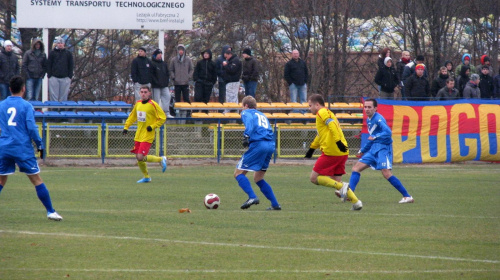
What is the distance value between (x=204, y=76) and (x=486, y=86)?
866 centimetres

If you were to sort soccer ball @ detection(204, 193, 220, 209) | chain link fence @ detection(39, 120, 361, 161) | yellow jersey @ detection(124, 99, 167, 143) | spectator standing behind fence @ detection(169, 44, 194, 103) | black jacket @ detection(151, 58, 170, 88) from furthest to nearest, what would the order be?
1. spectator standing behind fence @ detection(169, 44, 194, 103)
2. black jacket @ detection(151, 58, 170, 88)
3. chain link fence @ detection(39, 120, 361, 161)
4. yellow jersey @ detection(124, 99, 167, 143)
5. soccer ball @ detection(204, 193, 220, 209)

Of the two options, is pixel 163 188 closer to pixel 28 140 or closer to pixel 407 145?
pixel 28 140

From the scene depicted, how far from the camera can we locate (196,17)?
37.1 metres

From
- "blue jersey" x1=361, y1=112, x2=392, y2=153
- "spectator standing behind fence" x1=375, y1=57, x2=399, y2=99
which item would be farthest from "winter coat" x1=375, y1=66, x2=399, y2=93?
"blue jersey" x1=361, y1=112, x2=392, y2=153

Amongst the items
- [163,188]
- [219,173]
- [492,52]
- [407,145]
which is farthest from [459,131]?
[492,52]

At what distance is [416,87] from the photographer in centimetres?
2478

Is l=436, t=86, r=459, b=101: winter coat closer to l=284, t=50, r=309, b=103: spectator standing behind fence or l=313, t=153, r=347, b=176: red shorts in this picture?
l=284, t=50, r=309, b=103: spectator standing behind fence

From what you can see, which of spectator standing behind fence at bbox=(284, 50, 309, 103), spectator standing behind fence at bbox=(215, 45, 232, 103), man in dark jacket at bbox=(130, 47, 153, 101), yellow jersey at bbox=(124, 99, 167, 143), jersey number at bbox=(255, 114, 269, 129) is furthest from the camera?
spectator standing behind fence at bbox=(284, 50, 309, 103)

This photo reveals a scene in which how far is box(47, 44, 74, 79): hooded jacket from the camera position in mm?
24172

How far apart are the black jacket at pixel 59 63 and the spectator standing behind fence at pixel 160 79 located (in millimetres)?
2556

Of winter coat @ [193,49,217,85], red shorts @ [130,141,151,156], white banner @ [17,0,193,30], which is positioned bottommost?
red shorts @ [130,141,151,156]

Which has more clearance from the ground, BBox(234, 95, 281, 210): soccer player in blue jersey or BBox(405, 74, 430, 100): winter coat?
BBox(405, 74, 430, 100): winter coat

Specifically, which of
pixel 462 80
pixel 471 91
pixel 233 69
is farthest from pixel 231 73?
pixel 471 91

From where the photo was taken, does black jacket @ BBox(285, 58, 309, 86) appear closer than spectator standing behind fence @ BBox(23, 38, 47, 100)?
No
